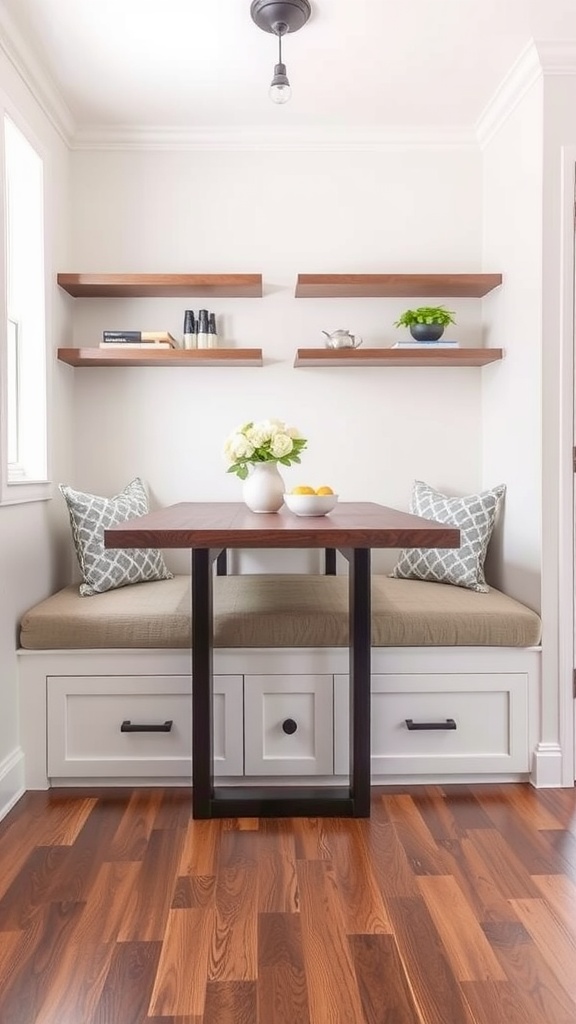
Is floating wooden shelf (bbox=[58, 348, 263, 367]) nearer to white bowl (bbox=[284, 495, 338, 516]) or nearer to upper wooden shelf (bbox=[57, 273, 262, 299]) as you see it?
upper wooden shelf (bbox=[57, 273, 262, 299])

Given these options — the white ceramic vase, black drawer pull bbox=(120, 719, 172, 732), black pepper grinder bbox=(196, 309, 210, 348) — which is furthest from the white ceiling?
black drawer pull bbox=(120, 719, 172, 732)

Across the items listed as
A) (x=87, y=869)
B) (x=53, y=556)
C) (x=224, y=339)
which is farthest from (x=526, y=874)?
(x=224, y=339)

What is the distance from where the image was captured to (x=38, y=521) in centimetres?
274

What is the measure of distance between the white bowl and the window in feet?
3.43

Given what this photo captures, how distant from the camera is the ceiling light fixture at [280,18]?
2244 millimetres

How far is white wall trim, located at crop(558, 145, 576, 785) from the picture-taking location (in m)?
2.46

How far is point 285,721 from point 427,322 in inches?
68.7

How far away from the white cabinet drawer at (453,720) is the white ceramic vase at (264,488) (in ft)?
2.25

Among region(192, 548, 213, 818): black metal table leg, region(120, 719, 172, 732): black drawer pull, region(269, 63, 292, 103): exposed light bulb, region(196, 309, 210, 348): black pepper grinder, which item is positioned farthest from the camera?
region(196, 309, 210, 348): black pepper grinder

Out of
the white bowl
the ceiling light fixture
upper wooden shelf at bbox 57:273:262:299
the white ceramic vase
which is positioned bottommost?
the white bowl

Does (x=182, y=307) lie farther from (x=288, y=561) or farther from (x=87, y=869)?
(x=87, y=869)

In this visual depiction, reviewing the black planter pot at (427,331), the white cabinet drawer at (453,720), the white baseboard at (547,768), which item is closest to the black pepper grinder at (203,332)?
the black planter pot at (427,331)

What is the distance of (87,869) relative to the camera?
1.90 metres

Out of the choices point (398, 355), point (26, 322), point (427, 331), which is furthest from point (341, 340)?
point (26, 322)
